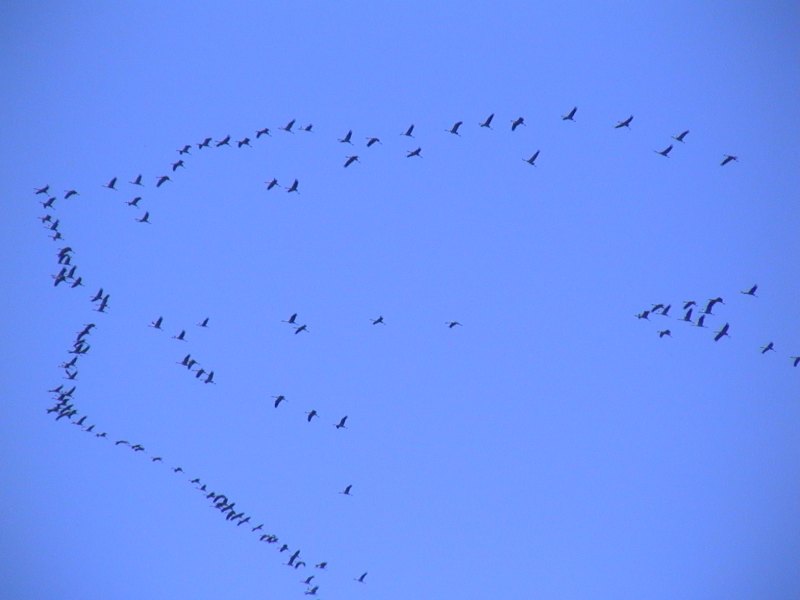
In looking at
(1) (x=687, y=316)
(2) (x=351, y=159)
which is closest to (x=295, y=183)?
(2) (x=351, y=159)

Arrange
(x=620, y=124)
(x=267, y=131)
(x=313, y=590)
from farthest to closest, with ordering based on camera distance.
A: (x=313, y=590)
(x=267, y=131)
(x=620, y=124)

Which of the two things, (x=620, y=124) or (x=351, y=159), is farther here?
(x=351, y=159)

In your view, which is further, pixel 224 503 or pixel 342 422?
pixel 224 503

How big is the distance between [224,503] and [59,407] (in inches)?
348

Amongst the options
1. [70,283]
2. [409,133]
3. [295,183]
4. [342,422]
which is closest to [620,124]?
[409,133]

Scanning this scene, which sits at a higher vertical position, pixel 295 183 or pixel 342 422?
pixel 295 183

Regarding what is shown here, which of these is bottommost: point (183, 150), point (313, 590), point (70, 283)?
point (313, 590)

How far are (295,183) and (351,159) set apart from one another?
2710 mm

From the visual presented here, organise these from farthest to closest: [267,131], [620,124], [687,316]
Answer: [267,131] → [687,316] → [620,124]

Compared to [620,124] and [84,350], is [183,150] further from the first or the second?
[620,124]

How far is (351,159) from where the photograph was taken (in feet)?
165

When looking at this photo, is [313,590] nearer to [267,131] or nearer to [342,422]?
[342,422]

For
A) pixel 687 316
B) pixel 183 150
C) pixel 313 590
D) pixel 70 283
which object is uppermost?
pixel 687 316

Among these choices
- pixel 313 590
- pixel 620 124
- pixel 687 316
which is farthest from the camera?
pixel 313 590
